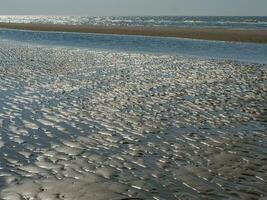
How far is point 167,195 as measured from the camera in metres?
8.09

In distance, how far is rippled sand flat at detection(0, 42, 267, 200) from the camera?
8.49 meters

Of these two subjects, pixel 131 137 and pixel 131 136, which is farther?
pixel 131 136

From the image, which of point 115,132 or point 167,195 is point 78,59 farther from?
point 167,195

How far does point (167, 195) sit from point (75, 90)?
12286 millimetres

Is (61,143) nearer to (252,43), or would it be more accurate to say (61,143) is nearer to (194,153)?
(194,153)

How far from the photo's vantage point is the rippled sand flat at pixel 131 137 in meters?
8.49

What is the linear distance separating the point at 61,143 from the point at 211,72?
17628mm

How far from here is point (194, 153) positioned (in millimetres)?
10852

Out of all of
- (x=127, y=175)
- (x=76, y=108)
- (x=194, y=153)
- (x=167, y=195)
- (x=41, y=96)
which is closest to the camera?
(x=167, y=195)

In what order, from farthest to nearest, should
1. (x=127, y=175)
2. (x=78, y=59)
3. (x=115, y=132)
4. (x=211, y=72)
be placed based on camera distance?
1. (x=78, y=59)
2. (x=211, y=72)
3. (x=115, y=132)
4. (x=127, y=175)

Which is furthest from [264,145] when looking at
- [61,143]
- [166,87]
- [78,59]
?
[78,59]

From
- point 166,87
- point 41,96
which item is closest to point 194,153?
point 41,96

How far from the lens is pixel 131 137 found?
12203 mm

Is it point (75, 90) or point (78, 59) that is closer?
point (75, 90)
